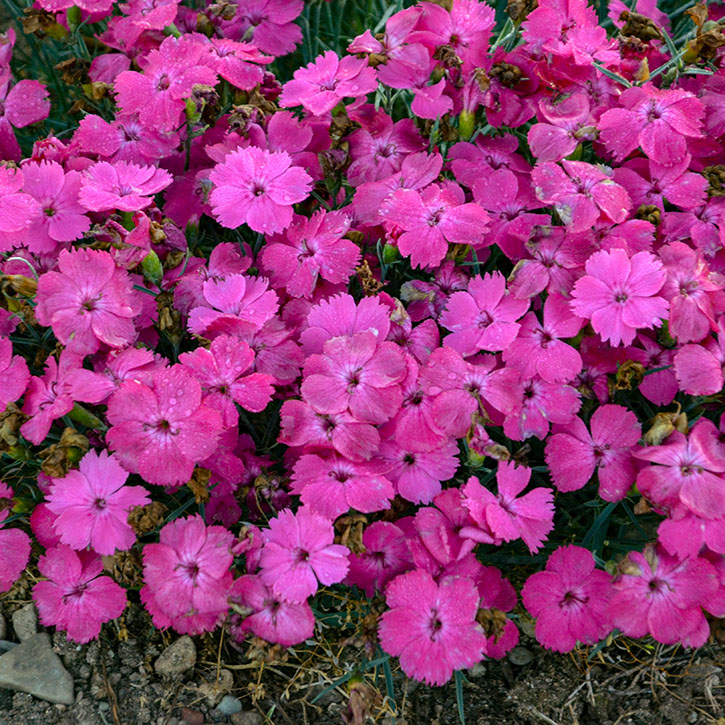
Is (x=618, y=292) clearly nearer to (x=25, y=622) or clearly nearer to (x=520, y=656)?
(x=520, y=656)

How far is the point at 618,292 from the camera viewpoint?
1202mm

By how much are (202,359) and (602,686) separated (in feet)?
2.87

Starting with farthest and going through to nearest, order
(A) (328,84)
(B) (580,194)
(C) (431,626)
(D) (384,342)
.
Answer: (A) (328,84) < (B) (580,194) < (D) (384,342) < (C) (431,626)

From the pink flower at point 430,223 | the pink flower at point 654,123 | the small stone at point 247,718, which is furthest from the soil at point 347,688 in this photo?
the pink flower at point 654,123

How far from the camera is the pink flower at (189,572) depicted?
111cm

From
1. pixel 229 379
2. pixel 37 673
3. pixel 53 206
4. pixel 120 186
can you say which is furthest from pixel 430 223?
pixel 37 673

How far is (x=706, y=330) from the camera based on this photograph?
1165 millimetres

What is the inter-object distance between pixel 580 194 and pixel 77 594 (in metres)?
1.05

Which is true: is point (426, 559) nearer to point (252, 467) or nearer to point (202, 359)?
point (252, 467)

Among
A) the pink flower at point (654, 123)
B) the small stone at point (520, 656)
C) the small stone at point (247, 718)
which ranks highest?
the pink flower at point (654, 123)

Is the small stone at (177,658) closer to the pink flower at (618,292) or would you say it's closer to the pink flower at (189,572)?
the pink flower at (189,572)

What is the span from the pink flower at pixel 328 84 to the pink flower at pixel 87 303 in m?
0.47

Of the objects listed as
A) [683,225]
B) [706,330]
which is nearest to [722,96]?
[683,225]

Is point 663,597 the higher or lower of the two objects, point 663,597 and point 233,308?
the lower
